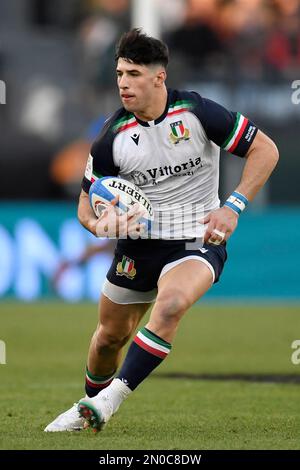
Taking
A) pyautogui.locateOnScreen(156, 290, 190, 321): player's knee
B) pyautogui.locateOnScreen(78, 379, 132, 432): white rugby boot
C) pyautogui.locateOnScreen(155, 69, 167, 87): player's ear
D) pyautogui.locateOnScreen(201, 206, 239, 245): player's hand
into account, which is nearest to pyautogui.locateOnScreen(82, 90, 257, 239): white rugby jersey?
pyautogui.locateOnScreen(155, 69, 167, 87): player's ear

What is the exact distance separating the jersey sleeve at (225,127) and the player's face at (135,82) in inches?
13.2

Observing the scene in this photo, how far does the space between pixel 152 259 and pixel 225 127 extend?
A: 3.07 feet

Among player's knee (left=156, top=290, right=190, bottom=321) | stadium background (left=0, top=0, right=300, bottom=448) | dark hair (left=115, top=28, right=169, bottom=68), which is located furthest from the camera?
stadium background (left=0, top=0, right=300, bottom=448)

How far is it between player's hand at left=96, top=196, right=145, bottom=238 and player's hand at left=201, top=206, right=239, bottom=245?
0.40 meters

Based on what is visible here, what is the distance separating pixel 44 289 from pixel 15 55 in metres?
6.02

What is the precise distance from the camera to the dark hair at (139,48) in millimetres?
7164

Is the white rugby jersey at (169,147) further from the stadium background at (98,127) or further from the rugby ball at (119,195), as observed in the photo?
the stadium background at (98,127)

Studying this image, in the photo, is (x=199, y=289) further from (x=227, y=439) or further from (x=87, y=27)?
(x=87, y=27)

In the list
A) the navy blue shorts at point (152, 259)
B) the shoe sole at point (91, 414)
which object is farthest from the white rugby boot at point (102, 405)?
the navy blue shorts at point (152, 259)

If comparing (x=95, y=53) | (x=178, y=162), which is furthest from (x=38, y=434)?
(x=95, y=53)

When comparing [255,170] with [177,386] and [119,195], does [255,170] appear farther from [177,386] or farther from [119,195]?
[177,386]

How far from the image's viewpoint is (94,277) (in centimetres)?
1836

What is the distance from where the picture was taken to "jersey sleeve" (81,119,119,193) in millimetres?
7348

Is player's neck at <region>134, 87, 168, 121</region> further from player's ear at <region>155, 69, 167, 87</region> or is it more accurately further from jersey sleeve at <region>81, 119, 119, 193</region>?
jersey sleeve at <region>81, 119, 119, 193</region>
